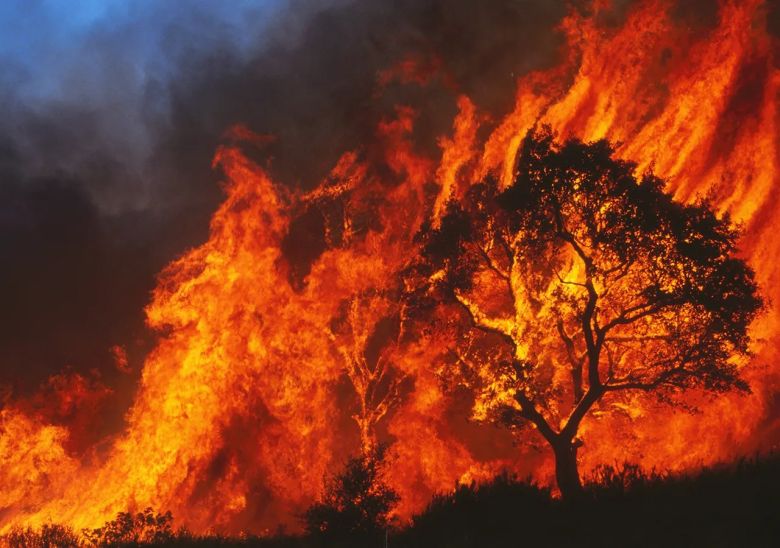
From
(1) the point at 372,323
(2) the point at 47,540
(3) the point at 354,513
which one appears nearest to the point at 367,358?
(1) the point at 372,323

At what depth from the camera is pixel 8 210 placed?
48.3m

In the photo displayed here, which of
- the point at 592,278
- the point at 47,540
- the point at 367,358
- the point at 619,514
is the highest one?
the point at 367,358

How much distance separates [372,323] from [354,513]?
18206 millimetres

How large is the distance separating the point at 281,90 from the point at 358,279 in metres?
19.1

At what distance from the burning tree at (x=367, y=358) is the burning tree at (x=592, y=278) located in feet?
38.3

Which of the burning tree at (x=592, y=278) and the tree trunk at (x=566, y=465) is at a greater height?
the burning tree at (x=592, y=278)

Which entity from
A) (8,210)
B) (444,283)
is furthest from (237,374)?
(8,210)

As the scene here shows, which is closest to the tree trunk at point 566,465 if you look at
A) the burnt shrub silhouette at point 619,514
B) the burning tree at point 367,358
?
the burnt shrub silhouette at point 619,514

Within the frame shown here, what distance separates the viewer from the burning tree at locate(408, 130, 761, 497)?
17.0 metres

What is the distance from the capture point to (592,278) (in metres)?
17.8

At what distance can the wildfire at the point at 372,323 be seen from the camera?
89.7ft

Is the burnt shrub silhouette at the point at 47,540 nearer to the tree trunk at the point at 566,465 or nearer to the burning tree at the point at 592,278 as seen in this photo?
the burning tree at the point at 592,278

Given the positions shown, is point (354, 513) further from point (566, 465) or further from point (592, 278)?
point (592, 278)

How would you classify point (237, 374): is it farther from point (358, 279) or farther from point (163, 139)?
point (163, 139)
